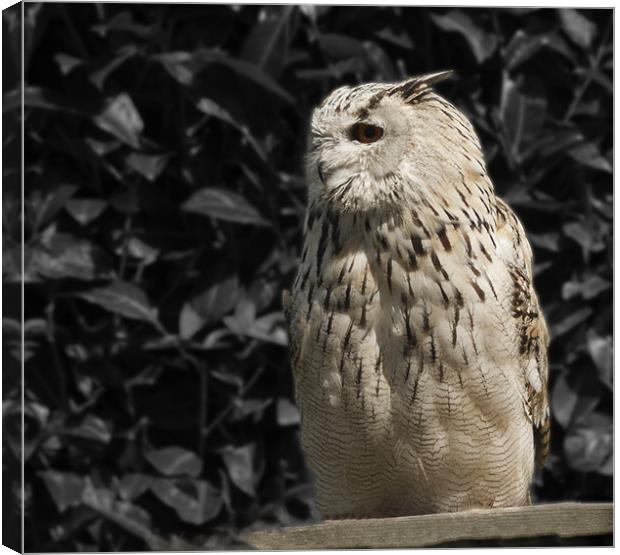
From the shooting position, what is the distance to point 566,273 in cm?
287

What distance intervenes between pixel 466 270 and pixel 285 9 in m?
0.96

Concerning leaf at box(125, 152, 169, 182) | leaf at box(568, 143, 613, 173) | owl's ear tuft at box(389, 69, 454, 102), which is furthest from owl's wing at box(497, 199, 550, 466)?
leaf at box(125, 152, 169, 182)

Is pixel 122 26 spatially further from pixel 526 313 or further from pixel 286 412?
pixel 526 313

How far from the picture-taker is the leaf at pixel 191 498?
110 inches

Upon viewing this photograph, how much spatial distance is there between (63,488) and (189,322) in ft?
1.52

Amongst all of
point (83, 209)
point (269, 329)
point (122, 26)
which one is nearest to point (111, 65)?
point (122, 26)

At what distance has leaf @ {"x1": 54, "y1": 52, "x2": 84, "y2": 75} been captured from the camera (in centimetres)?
265

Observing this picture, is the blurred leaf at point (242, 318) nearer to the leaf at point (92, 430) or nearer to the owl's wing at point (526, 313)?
the leaf at point (92, 430)

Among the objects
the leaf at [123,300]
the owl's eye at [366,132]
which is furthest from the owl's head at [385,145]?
the leaf at [123,300]

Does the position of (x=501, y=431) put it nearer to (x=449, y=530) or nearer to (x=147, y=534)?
(x=449, y=530)

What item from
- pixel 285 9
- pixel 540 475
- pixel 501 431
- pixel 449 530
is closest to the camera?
pixel 449 530

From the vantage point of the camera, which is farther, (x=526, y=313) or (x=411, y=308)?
(x=526, y=313)

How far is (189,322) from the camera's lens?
9.09ft

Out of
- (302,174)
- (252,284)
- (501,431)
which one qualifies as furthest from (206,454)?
(501,431)
